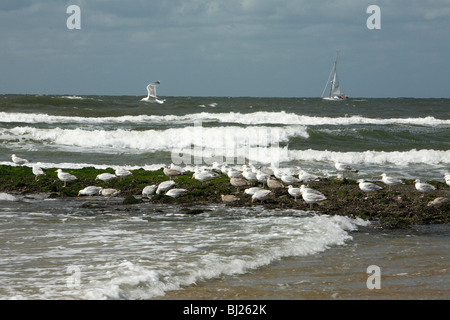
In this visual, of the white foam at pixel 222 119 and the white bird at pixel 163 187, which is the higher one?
the white foam at pixel 222 119

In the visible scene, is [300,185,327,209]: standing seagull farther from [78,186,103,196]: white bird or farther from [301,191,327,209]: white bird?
[78,186,103,196]: white bird

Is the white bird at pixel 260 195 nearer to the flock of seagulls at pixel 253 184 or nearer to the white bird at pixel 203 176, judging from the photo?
the flock of seagulls at pixel 253 184

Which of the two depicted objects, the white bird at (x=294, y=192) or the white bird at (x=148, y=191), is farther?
the white bird at (x=148, y=191)

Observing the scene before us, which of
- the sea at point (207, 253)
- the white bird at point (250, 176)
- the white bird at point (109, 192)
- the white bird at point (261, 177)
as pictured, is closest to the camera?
the sea at point (207, 253)

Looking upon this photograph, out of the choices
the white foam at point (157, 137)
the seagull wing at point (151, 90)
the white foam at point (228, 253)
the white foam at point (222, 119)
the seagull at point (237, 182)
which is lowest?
the white foam at point (228, 253)

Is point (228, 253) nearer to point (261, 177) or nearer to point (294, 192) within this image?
point (294, 192)

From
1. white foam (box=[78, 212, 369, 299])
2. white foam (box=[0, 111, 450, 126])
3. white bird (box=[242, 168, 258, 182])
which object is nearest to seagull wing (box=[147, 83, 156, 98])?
white bird (box=[242, 168, 258, 182])

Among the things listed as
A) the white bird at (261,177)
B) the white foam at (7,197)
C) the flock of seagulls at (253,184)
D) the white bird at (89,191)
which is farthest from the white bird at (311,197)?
the white foam at (7,197)

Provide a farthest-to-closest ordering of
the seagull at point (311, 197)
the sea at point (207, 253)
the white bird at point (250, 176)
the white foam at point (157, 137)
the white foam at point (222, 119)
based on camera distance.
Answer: the white foam at point (222, 119) < the white foam at point (157, 137) < the white bird at point (250, 176) < the seagull at point (311, 197) < the sea at point (207, 253)

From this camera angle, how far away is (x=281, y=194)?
38.6 ft

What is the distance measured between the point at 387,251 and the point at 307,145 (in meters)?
17.8

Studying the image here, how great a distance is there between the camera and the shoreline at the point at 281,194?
9.91 metres

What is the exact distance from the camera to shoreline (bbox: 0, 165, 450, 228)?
9.91 m
